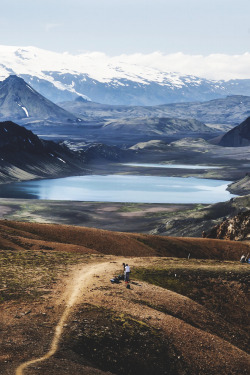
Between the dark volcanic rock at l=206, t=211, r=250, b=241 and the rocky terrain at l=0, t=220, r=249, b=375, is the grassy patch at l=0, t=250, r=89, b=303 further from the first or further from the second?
the dark volcanic rock at l=206, t=211, r=250, b=241

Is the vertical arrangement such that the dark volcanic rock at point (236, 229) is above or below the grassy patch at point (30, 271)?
below

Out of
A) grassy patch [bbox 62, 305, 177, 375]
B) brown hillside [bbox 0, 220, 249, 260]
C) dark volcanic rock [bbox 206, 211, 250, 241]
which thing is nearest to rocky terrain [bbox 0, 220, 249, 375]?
grassy patch [bbox 62, 305, 177, 375]

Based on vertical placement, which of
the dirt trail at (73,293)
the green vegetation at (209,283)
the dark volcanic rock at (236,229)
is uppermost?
the dirt trail at (73,293)

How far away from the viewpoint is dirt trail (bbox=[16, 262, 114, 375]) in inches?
1185

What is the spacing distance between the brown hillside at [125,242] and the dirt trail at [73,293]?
1090 inches

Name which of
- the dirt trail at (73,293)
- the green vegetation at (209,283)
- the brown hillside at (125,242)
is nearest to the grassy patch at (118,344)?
the dirt trail at (73,293)

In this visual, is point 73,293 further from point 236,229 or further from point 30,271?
point 236,229

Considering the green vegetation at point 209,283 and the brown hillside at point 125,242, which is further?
the brown hillside at point 125,242

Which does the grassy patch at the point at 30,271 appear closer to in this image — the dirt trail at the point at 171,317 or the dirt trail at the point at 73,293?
the dirt trail at the point at 73,293

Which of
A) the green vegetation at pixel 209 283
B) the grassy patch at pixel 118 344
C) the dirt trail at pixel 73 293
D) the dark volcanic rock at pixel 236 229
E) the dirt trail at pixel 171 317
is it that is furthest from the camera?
the dark volcanic rock at pixel 236 229

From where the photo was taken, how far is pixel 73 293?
42406 mm

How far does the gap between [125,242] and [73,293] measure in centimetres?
4599

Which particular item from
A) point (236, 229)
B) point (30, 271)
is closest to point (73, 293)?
point (30, 271)

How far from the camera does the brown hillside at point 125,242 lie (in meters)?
84.1
